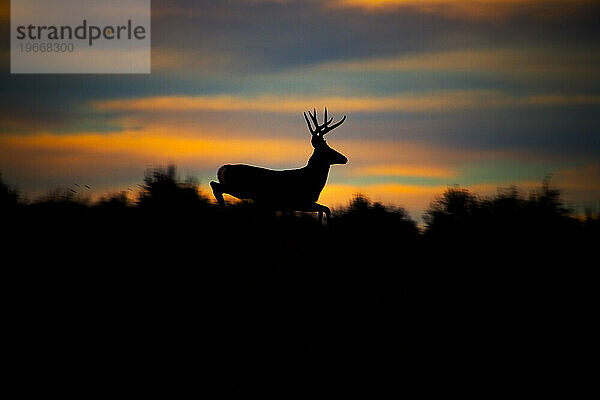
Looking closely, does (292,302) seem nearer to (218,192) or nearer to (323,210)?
(323,210)

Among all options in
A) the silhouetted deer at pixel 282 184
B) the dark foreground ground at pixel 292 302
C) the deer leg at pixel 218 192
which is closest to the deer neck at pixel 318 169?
the silhouetted deer at pixel 282 184

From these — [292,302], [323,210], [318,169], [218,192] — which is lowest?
[292,302]

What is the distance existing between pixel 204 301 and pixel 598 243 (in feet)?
26.5

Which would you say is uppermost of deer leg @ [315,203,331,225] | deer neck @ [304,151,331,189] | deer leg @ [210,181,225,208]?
deer neck @ [304,151,331,189]

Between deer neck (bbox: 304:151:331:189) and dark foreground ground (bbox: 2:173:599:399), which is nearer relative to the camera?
dark foreground ground (bbox: 2:173:599:399)

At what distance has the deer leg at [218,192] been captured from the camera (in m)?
Result: 20.8

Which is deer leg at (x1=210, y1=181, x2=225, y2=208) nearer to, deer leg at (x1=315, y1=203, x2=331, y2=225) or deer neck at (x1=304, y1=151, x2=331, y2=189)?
deer neck at (x1=304, y1=151, x2=331, y2=189)

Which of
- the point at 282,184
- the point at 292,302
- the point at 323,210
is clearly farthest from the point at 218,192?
the point at 292,302

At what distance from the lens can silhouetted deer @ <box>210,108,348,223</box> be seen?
67.7 feet

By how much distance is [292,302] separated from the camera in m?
17.6

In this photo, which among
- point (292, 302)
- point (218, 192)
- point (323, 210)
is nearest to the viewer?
point (292, 302)

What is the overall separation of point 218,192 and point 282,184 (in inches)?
53.9

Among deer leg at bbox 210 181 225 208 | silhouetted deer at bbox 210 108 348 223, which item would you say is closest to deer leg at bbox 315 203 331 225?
silhouetted deer at bbox 210 108 348 223

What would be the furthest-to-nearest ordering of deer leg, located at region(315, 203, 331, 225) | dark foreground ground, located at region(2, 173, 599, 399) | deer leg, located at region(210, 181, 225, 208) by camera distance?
deer leg, located at region(210, 181, 225, 208) < deer leg, located at region(315, 203, 331, 225) < dark foreground ground, located at region(2, 173, 599, 399)
